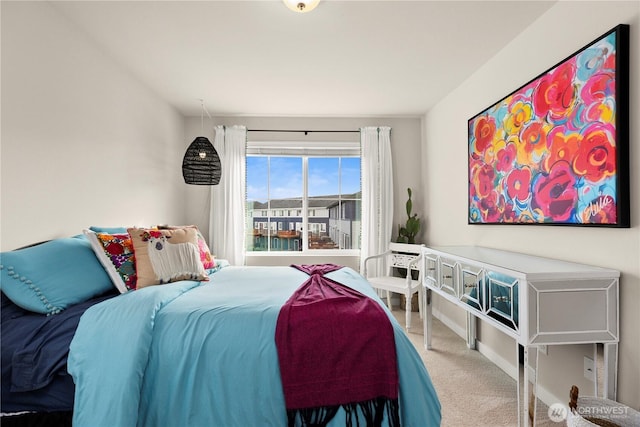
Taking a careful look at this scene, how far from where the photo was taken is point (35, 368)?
4.67 feet

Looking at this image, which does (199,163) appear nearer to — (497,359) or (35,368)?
(35,368)

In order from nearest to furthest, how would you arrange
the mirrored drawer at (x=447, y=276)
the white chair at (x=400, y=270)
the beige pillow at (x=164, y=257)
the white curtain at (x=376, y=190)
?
1. the beige pillow at (x=164, y=257)
2. the mirrored drawer at (x=447, y=276)
3. the white chair at (x=400, y=270)
4. the white curtain at (x=376, y=190)

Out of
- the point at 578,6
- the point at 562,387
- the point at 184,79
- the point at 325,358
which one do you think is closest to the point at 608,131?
the point at 578,6

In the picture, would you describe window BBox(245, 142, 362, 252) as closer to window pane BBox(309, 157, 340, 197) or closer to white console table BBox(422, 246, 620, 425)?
window pane BBox(309, 157, 340, 197)

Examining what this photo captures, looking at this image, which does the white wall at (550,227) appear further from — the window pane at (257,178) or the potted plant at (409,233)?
the window pane at (257,178)

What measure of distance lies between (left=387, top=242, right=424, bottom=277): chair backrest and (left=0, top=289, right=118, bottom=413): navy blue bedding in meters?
3.18

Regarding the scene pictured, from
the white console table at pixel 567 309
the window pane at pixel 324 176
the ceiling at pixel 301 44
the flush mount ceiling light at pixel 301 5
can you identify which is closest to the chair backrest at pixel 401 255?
the window pane at pixel 324 176

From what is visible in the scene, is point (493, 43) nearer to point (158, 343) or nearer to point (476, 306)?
point (476, 306)

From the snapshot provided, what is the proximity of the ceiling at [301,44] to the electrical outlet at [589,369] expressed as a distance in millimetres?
2122

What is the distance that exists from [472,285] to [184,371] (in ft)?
5.70

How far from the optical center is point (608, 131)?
65.1 inches

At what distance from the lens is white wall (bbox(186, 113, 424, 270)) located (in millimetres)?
4355

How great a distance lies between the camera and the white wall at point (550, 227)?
5.17ft

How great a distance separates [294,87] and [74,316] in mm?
2660
